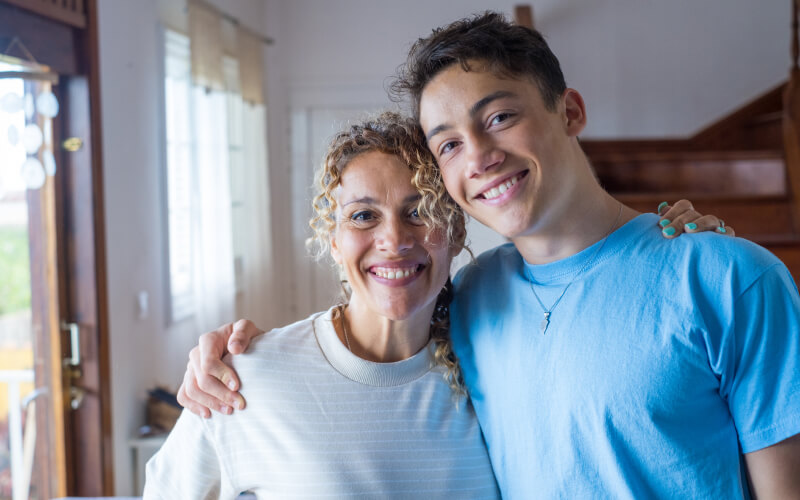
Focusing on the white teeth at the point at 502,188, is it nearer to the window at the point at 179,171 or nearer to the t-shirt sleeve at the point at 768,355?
the t-shirt sleeve at the point at 768,355

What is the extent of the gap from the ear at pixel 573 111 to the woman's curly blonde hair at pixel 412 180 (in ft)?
0.83

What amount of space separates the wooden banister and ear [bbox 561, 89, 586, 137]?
99.4 inches

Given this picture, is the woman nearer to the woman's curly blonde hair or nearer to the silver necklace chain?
the woman's curly blonde hair

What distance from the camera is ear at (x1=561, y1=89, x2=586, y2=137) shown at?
1359 mm

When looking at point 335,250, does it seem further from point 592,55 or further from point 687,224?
point 592,55

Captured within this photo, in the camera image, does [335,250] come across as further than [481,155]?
Yes

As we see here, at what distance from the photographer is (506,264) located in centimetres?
148

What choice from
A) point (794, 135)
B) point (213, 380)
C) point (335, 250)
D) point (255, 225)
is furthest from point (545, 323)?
point (255, 225)

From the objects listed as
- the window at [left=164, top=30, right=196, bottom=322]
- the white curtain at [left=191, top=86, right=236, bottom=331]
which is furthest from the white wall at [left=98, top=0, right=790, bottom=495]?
the window at [left=164, top=30, right=196, bottom=322]

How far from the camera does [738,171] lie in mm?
4039

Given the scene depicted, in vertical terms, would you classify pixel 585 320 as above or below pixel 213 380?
above

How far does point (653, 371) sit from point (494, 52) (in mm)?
586

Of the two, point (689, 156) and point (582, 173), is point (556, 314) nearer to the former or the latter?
point (582, 173)

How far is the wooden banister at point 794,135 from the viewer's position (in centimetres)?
347
